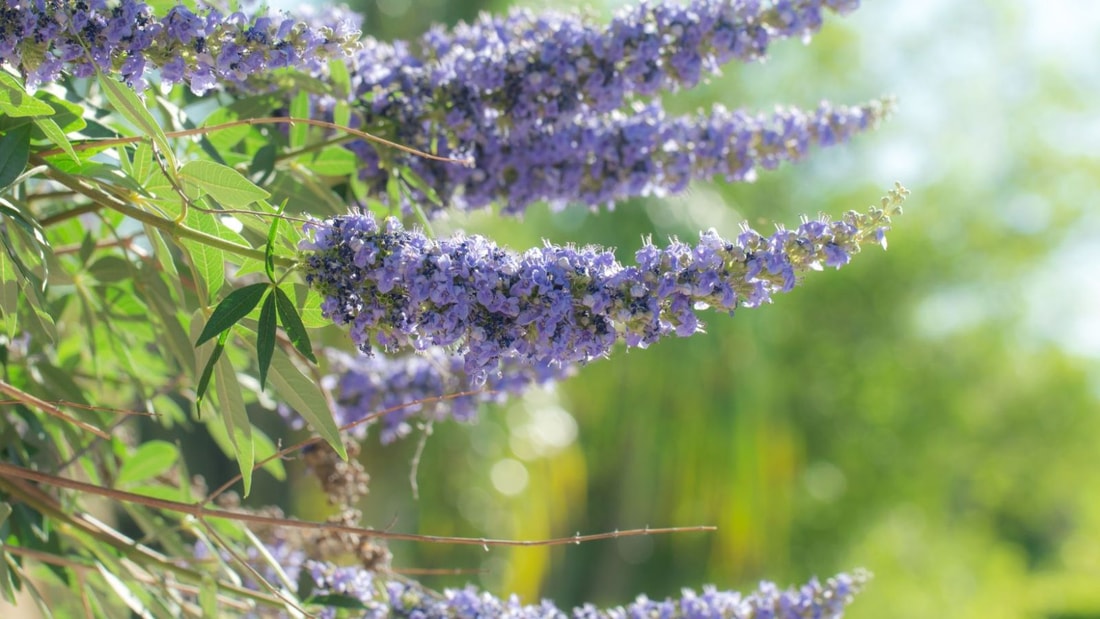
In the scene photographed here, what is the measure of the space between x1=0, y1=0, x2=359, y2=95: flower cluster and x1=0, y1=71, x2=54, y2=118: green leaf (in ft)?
0.05

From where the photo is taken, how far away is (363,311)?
1.06 metres

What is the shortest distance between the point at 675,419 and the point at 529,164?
31.5ft

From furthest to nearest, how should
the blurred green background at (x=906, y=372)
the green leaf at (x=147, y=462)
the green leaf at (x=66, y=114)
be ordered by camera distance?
the blurred green background at (x=906, y=372)
the green leaf at (x=147, y=462)
the green leaf at (x=66, y=114)

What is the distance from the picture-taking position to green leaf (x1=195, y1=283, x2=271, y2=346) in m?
1.04

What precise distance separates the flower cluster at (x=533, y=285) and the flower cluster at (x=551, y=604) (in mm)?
525

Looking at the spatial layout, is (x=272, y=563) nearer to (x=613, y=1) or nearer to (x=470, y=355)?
(x=470, y=355)

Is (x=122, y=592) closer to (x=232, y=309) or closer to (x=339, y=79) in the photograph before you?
(x=232, y=309)

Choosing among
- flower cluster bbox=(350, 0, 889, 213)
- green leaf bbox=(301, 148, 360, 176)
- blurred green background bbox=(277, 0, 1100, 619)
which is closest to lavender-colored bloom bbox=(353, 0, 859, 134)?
flower cluster bbox=(350, 0, 889, 213)

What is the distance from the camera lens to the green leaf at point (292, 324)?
1.06m

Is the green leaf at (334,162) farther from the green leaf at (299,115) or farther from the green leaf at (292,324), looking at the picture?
the green leaf at (292,324)

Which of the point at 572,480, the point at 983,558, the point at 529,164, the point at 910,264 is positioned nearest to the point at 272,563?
the point at 529,164

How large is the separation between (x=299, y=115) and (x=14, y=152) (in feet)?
1.67

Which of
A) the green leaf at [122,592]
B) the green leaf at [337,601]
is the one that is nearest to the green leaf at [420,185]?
the green leaf at [337,601]

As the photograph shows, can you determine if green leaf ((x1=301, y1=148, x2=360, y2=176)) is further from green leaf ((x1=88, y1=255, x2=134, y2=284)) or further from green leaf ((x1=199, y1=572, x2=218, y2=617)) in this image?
green leaf ((x1=199, y1=572, x2=218, y2=617))
